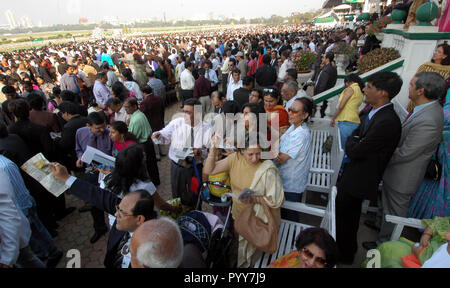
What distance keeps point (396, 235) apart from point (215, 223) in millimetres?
1888

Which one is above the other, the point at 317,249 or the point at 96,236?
the point at 317,249

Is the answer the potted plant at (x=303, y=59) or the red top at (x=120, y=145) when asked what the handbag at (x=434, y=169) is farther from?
the potted plant at (x=303, y=59)

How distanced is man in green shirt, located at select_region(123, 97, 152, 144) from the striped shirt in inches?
66.3

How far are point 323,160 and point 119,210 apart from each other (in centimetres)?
323

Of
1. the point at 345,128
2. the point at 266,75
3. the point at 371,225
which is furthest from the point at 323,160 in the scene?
the point at 266,75

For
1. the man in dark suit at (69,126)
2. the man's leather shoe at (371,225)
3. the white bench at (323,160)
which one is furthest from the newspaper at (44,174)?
the man's leather shoe at (371,225)

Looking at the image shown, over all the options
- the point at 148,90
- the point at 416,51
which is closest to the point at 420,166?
the point at 416,51

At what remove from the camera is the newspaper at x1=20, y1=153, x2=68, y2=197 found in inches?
77.5

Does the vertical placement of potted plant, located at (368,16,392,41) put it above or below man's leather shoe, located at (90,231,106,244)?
above

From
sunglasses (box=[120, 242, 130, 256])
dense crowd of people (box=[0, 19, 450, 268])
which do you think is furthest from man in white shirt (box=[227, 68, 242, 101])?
sunglasses (box=[120, 242, 130, 256])

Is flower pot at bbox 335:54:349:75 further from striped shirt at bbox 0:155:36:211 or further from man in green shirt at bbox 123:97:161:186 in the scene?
striped shirt at bbox 0:155:36:211

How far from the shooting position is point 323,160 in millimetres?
3855

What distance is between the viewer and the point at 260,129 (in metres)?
2.73

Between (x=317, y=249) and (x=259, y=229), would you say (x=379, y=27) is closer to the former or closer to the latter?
(x=259, y=229)
